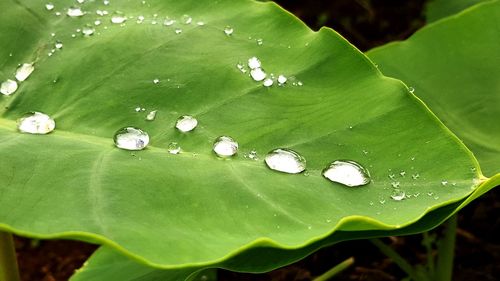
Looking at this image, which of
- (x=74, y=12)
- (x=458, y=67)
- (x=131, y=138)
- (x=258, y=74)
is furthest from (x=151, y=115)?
(x=458, y=67)

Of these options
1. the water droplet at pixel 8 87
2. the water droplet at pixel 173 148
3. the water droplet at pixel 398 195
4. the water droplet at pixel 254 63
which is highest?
the water droplet at pixel 254 63

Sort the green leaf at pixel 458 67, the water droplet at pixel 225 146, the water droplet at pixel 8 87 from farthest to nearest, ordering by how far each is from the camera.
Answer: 1. the green leaf at pixel 458 67
2. the water droplet at pixel 8 87
3. the water droplet at pixel 225 146

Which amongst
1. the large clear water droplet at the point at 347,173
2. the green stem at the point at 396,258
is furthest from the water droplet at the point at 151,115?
the green stem at the point at 396,258

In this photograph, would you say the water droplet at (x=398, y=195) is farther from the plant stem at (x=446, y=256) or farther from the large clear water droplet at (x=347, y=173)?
the plant stem at (x=446, y=256)

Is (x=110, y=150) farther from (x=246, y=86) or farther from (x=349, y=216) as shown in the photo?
(x=349, y=216)

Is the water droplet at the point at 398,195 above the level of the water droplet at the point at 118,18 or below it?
below

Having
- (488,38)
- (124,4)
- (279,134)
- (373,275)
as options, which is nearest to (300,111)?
(279,134)
